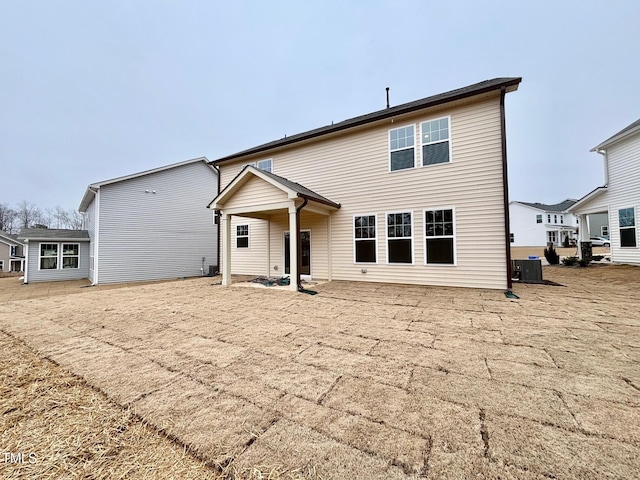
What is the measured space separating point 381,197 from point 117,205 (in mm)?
14392

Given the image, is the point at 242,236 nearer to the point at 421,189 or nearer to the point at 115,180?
the point at 421,189

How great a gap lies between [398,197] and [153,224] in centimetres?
1450

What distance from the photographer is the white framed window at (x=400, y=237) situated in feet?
27.2

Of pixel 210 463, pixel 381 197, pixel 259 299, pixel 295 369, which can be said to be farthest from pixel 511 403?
pixel 381 197

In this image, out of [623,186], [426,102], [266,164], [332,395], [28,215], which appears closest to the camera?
[332,395]

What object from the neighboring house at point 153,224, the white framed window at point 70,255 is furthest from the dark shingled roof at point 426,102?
the white framed window at point 70,255

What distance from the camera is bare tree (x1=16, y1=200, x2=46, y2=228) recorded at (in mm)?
43656

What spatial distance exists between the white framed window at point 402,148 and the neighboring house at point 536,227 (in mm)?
32081

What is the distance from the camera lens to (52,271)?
15938 millimetres

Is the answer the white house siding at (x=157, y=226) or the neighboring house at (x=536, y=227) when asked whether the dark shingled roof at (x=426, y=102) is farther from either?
the neighboring house at (x=536, y=227)

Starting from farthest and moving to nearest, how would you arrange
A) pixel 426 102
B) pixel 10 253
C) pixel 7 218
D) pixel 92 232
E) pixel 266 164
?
pixel 7 218, pixel 10 253, pixel 92 232, pixel 266 164, pixel 426 102

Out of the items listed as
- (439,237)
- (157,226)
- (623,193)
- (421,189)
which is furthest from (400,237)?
(157,226)

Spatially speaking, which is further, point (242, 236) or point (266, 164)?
point (242, 236)

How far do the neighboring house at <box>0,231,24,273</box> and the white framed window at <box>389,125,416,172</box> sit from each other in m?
37.9
